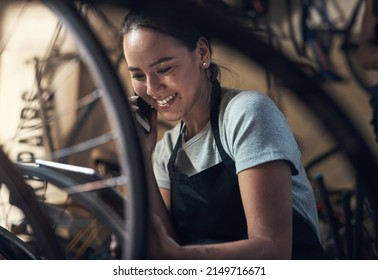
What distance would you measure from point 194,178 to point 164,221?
0.41 feet

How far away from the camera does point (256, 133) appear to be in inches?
61.0

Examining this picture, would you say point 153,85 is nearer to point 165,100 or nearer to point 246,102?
point 165,100

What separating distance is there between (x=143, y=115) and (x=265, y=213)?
0.38 metres

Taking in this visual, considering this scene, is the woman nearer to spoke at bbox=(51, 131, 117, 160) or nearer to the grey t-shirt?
the grey t-shirt

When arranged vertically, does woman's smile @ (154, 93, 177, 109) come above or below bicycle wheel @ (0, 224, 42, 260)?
above

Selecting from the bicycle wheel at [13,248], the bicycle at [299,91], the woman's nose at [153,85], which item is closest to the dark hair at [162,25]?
the woman's nose at [153,85]

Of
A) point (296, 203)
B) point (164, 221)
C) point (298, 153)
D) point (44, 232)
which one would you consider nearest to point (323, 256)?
point (296, 203)

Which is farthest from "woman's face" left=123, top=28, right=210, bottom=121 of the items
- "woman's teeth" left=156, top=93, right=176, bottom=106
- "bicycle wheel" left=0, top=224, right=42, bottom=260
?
"bicycle wheel" left=0, top=224, right=42, bottom=260

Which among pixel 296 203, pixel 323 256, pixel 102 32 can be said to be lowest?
pixel 323 256

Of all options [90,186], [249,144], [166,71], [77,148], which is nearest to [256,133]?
[249,144]

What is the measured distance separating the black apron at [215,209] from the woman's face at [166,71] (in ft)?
0.18

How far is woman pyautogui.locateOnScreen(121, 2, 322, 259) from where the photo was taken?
60.1 inches

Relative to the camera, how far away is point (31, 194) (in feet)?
5.14

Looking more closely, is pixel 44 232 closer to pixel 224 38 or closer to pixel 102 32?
pixel 102 32
